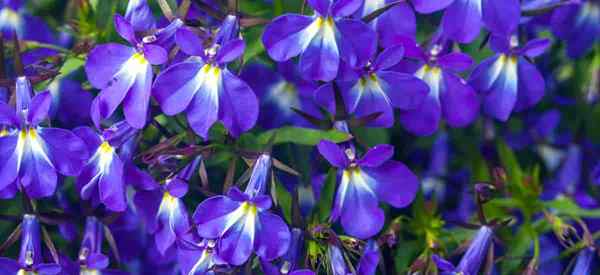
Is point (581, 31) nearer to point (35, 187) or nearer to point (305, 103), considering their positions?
point (305, 103)

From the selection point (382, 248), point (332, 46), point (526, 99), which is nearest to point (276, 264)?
point (382, 248)

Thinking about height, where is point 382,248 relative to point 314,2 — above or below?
below

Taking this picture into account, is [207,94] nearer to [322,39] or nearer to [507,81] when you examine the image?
[322,39]

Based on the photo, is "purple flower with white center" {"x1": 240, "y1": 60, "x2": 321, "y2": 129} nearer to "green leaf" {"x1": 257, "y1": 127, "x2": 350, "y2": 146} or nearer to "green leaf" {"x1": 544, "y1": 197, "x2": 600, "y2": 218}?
"green leaf" {"x1": 257, "y1": 127, "x2": 350, "y2": 146}

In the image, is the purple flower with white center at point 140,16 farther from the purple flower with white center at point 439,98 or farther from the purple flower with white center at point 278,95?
the purple flower with white center at point 439,98

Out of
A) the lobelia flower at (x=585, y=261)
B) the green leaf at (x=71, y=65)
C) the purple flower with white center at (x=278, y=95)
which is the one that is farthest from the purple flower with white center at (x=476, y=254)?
the green leaf at (x=71, y=65)

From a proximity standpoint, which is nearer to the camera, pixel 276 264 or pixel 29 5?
pixel 276 264

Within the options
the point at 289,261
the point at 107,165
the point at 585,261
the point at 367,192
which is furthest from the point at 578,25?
the point at 107,165
